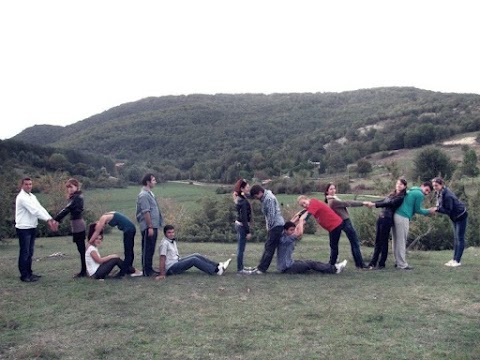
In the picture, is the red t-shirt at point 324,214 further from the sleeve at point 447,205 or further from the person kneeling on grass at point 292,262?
the sleeve at point 447,205

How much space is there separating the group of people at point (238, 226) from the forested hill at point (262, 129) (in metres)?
40.4

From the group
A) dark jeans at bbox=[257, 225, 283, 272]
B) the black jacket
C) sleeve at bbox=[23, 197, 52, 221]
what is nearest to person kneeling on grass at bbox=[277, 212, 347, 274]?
dark jeans at bbox=[257, 225, 283, 272]

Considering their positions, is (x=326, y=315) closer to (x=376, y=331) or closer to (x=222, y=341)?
(x=376, y=331)

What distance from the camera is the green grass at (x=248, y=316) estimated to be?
5574 mm

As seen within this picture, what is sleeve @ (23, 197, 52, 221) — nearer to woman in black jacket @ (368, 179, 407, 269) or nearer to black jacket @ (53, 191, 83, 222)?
black jacket @ (53, 191, 83, 222)

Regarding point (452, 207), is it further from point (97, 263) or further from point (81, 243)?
point (81, 243)

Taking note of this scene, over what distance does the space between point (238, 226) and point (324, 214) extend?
168 centimetres

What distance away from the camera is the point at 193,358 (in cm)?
537

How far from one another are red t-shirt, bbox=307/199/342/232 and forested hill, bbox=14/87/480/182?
1596 inches

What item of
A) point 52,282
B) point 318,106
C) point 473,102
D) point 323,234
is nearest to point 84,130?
point 318,106

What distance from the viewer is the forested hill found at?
61.7m

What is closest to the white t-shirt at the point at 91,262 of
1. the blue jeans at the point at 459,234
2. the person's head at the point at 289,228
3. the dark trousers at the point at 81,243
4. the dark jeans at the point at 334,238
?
the dark trousers at the point at 81,243

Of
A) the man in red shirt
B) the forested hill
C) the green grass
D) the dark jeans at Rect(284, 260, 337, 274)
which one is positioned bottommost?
the green grass

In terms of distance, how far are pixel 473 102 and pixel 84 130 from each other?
6467 cm
